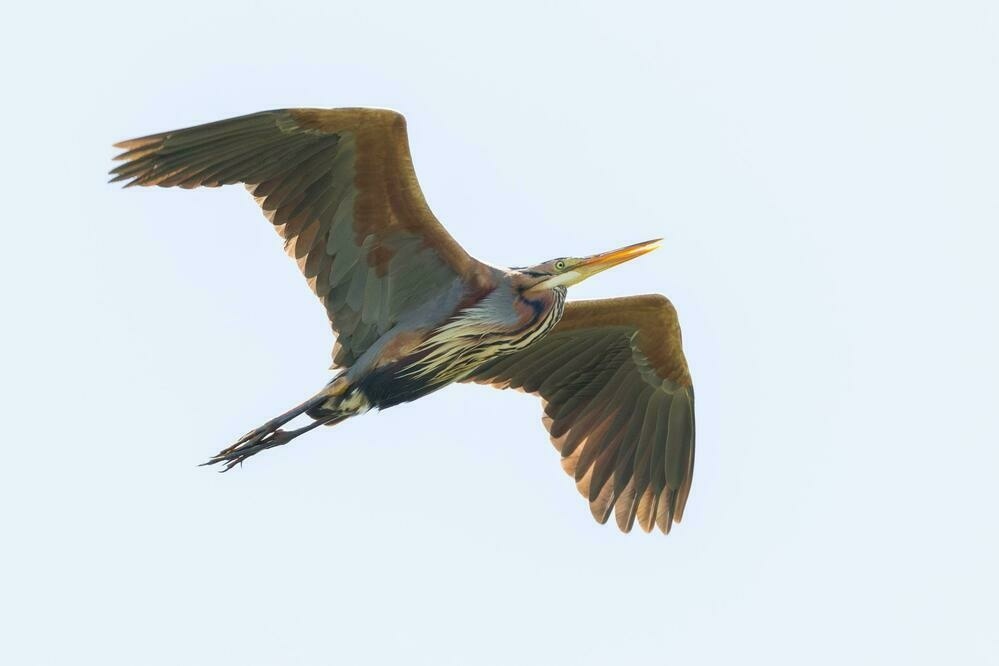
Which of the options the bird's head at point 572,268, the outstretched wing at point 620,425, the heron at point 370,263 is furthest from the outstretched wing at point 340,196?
the outstretched wing at point 620,425

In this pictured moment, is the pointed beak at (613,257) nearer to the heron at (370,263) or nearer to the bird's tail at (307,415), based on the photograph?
the heron at (370,263)

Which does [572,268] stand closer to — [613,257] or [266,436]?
[613,257]

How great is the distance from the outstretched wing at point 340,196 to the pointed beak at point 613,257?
2.69 ft

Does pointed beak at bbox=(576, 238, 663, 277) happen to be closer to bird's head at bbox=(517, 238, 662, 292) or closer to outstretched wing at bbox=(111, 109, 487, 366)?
bird's head at bbox=(517, 238, 662, 292)

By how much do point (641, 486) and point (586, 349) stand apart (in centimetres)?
134

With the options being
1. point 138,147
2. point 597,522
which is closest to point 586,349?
point 597,522

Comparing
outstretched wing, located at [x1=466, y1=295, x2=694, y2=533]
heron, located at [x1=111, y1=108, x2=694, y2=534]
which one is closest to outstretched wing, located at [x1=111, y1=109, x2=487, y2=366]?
heron, located at [x1=111, y1=108, x2=694, y2=534]

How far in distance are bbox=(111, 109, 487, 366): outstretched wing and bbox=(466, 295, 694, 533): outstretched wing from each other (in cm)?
191

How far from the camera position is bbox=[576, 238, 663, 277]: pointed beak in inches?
496

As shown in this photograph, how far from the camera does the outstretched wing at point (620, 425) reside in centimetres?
1438

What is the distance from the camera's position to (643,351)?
14.2 meters

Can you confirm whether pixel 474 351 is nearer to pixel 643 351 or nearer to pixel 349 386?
pixel 349 386

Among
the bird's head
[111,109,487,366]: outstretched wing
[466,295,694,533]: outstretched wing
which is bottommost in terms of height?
[466,295,694,533]: outstretched wing

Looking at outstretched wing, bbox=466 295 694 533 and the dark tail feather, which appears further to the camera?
outstretched wing, bbox=466 295 694 533
